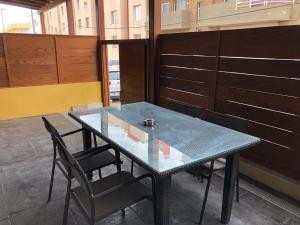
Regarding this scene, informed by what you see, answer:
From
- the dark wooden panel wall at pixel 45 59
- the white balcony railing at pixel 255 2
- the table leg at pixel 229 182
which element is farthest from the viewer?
the dark wooden panel wall at pixel 45 59

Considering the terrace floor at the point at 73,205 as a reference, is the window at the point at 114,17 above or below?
above

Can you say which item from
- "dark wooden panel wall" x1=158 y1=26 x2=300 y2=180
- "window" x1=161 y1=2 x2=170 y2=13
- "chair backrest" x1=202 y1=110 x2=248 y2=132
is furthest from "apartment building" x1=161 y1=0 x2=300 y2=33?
"chair backrest" x1=202 y1=110 x2=248 y2=132

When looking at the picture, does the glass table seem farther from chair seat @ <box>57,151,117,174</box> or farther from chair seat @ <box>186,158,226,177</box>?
chair seat @ <box>57,151,117,174</box>

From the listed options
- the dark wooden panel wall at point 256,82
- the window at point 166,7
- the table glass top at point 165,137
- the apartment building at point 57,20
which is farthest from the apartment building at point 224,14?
the apartment building at point 57,20

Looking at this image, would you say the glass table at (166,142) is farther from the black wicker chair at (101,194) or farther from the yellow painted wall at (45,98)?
the yellow painted wall at (45,98)

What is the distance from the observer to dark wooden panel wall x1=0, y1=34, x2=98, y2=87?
15.2ft

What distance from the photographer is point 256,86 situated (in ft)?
7.84

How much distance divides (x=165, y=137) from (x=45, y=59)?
13.6 feet

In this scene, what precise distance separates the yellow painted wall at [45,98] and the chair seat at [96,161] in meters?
3.37

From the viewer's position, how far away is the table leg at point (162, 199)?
1398mm

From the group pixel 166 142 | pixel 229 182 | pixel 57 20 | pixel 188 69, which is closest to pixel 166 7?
pixel 188 69

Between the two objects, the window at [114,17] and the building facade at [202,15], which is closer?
the building facade at [202,15]

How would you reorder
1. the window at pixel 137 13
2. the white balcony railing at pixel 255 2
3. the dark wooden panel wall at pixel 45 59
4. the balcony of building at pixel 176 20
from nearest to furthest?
1. the white balcony railing at pixel 255 2
2. the balcony of building at pixel 176 20
3. the window at pixel 137 13
4. the dark wooden panel wall at pixel 45 59

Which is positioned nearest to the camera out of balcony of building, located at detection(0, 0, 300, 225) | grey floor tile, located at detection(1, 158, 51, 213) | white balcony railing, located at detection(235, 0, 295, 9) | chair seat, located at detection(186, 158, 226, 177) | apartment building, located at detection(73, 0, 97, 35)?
balcony of building, located at detection(0, 0, 300, 225)
